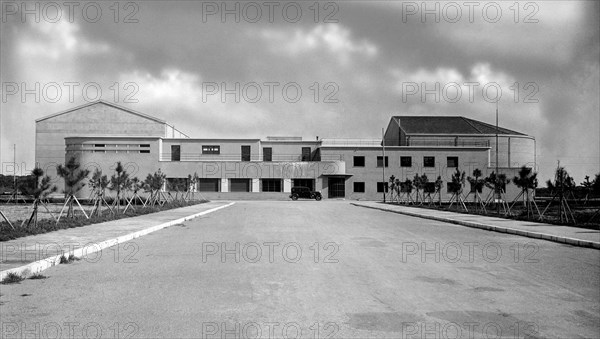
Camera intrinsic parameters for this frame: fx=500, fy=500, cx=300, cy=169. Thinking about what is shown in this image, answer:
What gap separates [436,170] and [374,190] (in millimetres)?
8467

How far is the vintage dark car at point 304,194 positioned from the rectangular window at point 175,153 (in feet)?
52.1

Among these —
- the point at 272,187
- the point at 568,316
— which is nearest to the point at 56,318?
the point at 568,316

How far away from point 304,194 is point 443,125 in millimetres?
27781

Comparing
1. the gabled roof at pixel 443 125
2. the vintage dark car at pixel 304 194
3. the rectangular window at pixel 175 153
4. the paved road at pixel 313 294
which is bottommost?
the vintage dark car at pixel 304 194

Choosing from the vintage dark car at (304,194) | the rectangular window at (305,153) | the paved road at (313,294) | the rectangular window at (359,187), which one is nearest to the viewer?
the paved road at (313,294)

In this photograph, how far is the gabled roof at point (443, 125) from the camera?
73.1 m

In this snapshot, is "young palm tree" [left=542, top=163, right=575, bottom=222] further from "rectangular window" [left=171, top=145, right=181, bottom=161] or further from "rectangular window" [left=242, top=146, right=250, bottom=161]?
"rectangular window" [left=171, top=145, right=181, bottom=161]

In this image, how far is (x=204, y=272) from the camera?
28.7 feet

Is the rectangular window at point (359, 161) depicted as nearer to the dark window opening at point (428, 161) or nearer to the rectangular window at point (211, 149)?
the dark window opening at point (428, 161)

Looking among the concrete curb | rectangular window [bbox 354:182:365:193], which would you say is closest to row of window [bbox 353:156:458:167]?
rectangular window [bbox 354:182:365:193]

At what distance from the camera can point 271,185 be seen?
6241 centimetres

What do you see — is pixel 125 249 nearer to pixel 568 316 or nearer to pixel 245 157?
pixel 568 316

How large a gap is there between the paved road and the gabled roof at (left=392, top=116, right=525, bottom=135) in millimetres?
62787

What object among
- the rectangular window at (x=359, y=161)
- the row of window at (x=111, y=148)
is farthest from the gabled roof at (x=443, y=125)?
the row of window at (x=111, y=148)
